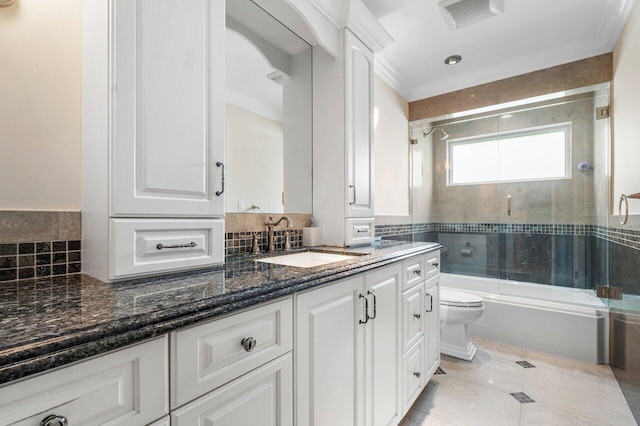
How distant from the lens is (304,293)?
3.30ft

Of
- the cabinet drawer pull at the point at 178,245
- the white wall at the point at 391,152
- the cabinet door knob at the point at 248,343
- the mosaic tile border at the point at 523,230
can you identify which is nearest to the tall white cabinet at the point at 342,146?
the white wall at the point at 391,152

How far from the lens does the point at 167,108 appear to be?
1.00 m

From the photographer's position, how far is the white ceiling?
2090 millimetres

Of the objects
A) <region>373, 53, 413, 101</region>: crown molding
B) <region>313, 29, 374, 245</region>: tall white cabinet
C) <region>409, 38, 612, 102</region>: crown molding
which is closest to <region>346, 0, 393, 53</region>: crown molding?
<region>313, 29, 374, 245</region>: tall white cabinet

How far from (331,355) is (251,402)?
38 cm

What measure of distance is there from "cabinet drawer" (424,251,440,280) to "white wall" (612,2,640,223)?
3.85 ft

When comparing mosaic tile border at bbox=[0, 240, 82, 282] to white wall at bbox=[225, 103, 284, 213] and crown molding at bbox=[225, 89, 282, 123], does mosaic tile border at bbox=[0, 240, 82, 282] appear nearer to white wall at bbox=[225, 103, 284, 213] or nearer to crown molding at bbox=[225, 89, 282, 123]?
white wall at bbox=[225, 103, 284, 213]

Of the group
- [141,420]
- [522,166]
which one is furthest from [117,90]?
[522,166]

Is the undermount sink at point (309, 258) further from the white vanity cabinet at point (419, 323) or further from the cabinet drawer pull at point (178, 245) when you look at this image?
the cabinet drawer pull at point (178, 245)

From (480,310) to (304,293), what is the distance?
1.96 meters

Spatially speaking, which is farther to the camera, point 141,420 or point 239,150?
point 239,150

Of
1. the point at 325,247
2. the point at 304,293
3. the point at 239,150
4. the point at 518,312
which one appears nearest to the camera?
the point at 304,293

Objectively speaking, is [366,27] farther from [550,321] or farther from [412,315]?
[550,321]

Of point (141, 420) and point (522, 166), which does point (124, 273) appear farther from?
point (522, 166)
